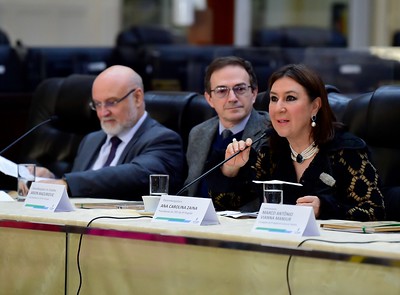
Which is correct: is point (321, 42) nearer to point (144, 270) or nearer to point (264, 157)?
point (264, 157)

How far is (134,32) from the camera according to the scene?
839cm

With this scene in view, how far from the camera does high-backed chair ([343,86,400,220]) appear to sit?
3715 mm

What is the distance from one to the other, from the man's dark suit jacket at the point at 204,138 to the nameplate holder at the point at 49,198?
2.28 feet

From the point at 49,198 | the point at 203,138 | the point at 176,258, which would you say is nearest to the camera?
the point at 176,258

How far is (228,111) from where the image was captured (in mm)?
3799

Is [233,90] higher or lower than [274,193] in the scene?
higher

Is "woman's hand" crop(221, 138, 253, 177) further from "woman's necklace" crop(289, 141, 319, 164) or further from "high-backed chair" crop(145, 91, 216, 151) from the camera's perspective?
"high-backed chair" crop(145, 91, 216, 151)

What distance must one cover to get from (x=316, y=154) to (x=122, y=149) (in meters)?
1.22

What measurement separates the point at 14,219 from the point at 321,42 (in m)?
5.74

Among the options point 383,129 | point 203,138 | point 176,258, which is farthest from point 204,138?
point 176,258

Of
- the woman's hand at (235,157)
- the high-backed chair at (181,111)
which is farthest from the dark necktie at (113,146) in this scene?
the woman's hand at (235,157)

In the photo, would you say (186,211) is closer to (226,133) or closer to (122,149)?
(226,133)

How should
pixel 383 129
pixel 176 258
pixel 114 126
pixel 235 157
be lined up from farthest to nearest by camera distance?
pixel 114 126
pixel 383 129
pixel 235 157
pixel 176 258

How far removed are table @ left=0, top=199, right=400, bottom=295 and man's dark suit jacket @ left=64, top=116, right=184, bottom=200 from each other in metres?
0.64
